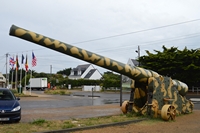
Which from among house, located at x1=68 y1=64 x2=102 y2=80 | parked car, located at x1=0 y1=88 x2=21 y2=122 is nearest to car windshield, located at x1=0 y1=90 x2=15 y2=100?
parked car, located at x1=0 y1=88 x2=21 y2=122

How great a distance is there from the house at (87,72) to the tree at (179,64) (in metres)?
50.2

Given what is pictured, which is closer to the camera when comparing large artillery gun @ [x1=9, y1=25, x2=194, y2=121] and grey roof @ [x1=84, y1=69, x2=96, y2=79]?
large artillery gun @ [x1=9, y1=25, x2=194, y2=121]

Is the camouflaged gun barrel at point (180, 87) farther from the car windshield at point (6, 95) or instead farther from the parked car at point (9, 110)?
the car windshield at point (6, 95)

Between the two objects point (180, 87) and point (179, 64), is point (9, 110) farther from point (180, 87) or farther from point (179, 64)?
point (179, 64)

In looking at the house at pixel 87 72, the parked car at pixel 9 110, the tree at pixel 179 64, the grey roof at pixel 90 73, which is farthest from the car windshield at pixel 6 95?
the grey roof at pixel 90 73

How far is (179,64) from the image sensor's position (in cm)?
3494

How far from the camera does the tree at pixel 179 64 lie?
112ft

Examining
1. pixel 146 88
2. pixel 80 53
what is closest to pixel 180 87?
pixel 146 88

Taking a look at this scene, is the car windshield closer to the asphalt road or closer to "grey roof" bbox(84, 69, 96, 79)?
the asphalt road

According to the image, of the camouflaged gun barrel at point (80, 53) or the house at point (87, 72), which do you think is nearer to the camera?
the camouflaged gun barrel at point (80, 53)

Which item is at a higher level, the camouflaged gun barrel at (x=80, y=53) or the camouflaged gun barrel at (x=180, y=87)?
the camouflaged gun barrel at (x=80, y=53)

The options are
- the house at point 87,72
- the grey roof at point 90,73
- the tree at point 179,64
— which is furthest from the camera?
the grey roof at point 90,73

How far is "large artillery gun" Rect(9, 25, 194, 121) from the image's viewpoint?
8789 millimetres

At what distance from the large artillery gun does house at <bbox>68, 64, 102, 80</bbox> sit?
73218mm
